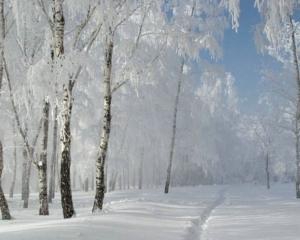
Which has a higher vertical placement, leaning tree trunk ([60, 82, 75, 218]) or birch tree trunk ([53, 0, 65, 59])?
birch tree trunk ([53, 0, 65, 59])

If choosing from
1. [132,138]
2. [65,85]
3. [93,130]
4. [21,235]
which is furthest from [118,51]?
[132,138]

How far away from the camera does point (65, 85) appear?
1248cm

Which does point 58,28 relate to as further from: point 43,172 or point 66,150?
point 43,172

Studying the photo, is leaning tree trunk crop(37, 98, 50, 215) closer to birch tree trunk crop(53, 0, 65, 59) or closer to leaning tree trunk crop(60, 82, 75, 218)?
leaning tree trunk crop(60, 82, 75, 218)

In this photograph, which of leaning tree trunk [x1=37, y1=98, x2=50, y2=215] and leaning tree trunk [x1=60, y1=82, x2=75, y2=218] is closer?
leaning tree trunk [x1=60, y1=82, x2=75, y2=218]

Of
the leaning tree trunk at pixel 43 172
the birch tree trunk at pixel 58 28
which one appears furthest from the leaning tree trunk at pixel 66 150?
the leaning tree trunk at pixel 43 172

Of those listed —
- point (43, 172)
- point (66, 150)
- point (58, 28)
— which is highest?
point (58, 28)

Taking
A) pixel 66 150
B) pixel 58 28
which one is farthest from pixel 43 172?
pixel 58 28

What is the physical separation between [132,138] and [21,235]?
32862 millimetres

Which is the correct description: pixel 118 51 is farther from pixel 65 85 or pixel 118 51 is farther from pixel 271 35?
pixel 271 35

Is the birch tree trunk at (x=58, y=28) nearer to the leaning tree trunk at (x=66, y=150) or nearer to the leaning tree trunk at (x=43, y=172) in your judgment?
the leaning tree trunk at (x=66, y=150)

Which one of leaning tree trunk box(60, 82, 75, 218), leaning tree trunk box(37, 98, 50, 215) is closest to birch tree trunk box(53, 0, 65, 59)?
leaning tree trunk box(60, 82, 75, 218)

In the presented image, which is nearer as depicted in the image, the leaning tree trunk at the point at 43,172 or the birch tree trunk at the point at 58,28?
the birch tree trunk at the point at 58,28

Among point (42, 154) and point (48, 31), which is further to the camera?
point (42, 154)
